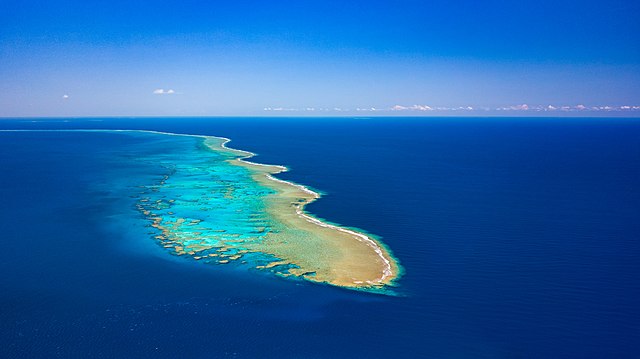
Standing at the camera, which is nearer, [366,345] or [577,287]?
[366,345]

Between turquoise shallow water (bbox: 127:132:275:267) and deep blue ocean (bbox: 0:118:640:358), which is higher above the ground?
turquoise shallow water (bbox: 127:132:275:267)

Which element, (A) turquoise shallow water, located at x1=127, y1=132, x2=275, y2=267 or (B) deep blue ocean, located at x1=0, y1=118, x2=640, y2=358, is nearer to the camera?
(B) deep blue ocean, located at x1=0, y1=118, x2=640, y2=358

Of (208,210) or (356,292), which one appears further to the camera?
(208,210)

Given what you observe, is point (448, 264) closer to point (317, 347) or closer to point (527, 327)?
point (527, 327)

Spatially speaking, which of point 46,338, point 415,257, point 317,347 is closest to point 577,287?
point 415,257

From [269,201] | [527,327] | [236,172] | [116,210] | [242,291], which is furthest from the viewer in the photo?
[236,172]

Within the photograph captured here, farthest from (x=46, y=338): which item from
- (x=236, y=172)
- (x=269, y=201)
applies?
(x=236, y=172)

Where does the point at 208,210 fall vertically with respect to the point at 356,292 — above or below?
above

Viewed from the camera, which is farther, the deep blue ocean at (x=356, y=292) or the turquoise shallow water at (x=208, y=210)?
the turquoise shallow water at (x=208, y=210)

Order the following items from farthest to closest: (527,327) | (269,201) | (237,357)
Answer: (269,201) < (527,327) < (237,357)

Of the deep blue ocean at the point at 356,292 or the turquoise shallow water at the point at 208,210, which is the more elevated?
the turquoise shallow water at the point at 208,210
